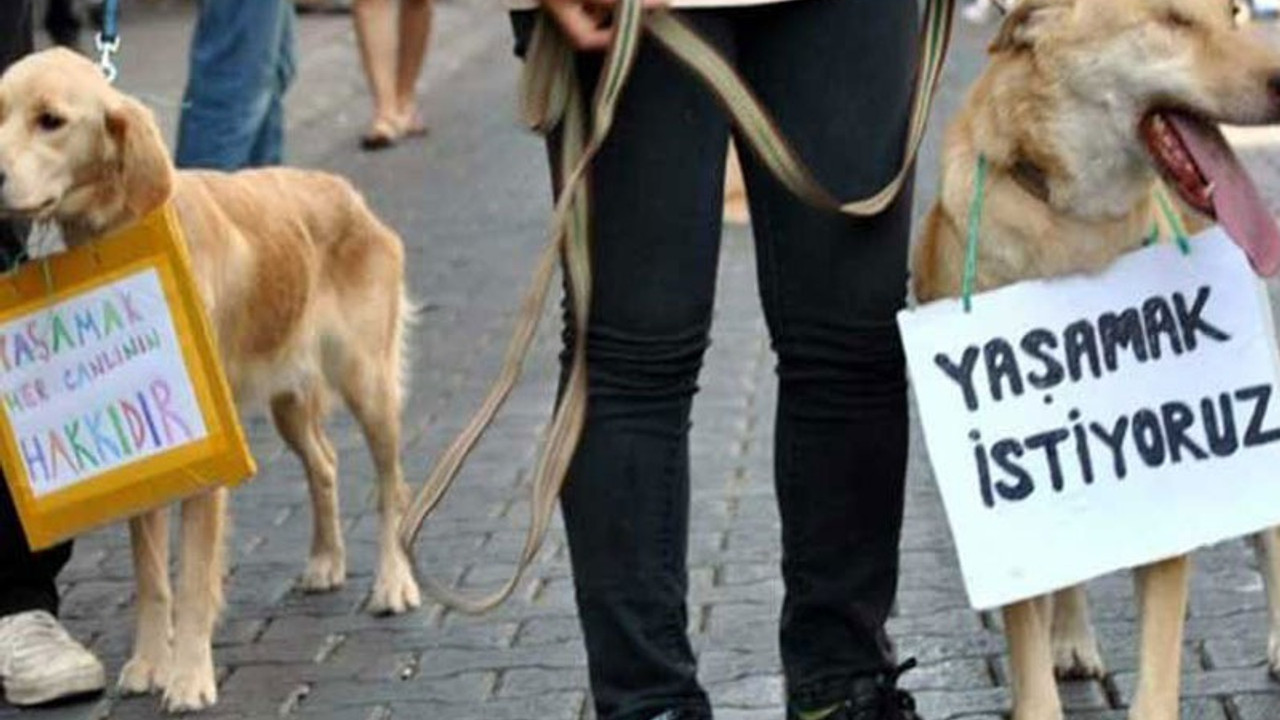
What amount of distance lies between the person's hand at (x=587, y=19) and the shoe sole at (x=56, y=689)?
1.92 meters

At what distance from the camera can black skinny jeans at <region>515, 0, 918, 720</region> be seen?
4.11 m

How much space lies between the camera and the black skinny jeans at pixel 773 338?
4109 millimetres

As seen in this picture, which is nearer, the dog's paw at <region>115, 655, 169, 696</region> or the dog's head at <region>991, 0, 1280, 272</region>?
the dog's head at <region>991, 0, 1280, 272</region>

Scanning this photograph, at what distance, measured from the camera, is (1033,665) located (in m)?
4.45

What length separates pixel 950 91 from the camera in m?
14.2

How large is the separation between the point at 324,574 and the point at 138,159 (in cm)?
122

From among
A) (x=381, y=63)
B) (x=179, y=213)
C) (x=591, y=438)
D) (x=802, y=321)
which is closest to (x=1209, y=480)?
(x=802, y=321)

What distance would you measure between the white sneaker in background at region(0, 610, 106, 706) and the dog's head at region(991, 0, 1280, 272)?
7.15ft

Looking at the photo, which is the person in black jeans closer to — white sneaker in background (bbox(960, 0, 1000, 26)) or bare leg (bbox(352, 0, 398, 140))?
bare leg (bbox(352, 0, 398, 140))

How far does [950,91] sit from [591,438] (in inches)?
403

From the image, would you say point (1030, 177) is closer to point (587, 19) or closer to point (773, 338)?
point (773, 338)

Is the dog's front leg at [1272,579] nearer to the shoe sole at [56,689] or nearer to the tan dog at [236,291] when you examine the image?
the tan dog at [236,291]

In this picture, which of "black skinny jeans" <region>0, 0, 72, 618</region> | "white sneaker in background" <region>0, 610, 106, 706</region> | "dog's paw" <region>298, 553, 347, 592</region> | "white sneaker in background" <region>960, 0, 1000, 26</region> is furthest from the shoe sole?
"white sneaker in background" <region>960, 0, 1000, 26</region>

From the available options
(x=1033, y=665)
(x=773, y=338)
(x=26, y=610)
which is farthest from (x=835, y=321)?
(x=26, y=610)
